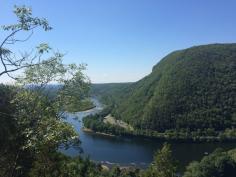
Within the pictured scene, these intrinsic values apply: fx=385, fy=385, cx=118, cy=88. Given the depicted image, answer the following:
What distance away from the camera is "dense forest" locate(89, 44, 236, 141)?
13225 cm

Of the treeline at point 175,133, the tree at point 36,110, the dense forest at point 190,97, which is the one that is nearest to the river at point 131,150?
the treeline at point 175,133

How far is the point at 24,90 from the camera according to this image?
991cm

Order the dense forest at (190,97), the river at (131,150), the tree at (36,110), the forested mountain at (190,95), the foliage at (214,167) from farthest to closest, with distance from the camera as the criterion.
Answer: the forested mountain at (190,95), the dense forest at (190,97), the river at (131,150), the foliage at (214,167), the tree at (36,110)

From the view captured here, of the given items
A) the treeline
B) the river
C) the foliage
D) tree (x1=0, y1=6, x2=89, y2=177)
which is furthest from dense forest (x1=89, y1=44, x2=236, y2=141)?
tree (x1=0, y1=6, x2=89, y2=177)

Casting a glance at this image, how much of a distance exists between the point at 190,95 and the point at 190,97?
5.96 ft

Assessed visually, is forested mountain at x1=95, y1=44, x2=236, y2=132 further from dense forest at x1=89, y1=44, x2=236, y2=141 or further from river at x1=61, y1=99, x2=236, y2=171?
river at x1=61, y1=99, x2=236, y2=171

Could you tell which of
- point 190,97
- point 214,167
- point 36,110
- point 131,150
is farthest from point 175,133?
point 36,110

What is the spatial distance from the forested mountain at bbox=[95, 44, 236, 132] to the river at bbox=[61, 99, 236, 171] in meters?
22.0

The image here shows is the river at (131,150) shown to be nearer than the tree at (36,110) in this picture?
No

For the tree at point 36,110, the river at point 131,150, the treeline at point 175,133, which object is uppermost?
the tree at point 36,110

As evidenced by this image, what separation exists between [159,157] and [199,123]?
98826mm

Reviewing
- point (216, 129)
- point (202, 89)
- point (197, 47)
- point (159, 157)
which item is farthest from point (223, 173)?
point (197, 47)

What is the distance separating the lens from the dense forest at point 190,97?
132m

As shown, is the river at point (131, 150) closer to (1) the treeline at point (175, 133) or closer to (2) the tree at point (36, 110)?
(1) the treeline at point (175, 133)
